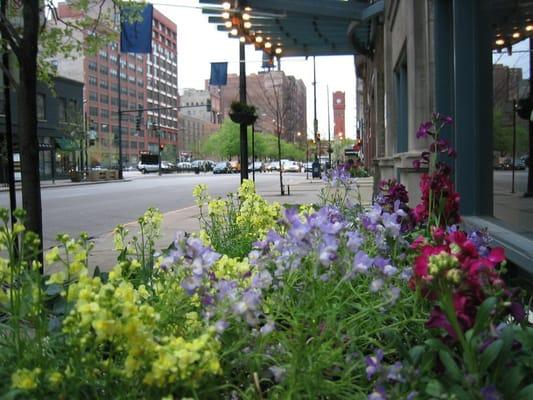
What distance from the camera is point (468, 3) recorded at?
16.9 ft

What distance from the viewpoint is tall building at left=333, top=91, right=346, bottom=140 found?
491 feet

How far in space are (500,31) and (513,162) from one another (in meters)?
1.14

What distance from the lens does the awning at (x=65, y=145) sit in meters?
52.6

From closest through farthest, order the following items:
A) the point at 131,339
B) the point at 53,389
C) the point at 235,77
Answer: the point at 131,339
the point at 53,389
the point at 235,77

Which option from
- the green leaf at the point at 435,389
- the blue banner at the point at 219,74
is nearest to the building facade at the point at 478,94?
the green leaf at the point at 435,389

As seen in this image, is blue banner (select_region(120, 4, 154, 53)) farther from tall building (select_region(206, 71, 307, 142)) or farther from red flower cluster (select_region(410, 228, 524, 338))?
red flower cluster (select_region(410, 228, 524, 338))

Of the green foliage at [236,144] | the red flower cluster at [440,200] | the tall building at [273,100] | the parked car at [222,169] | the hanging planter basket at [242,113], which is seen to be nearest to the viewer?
the red flower cluster at [440,200]

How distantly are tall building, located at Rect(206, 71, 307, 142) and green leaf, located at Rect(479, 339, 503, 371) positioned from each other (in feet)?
60.6

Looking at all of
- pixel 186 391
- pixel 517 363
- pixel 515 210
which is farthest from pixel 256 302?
pixel 515 210

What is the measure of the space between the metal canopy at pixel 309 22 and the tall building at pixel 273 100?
3071mm

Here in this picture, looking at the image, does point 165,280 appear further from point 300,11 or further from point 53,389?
point 300,11

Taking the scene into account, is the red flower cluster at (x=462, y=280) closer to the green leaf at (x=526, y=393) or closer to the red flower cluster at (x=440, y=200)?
the green leaf at (x=526, y=393)

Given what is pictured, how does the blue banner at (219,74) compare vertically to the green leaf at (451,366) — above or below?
above

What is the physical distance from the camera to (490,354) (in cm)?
175
